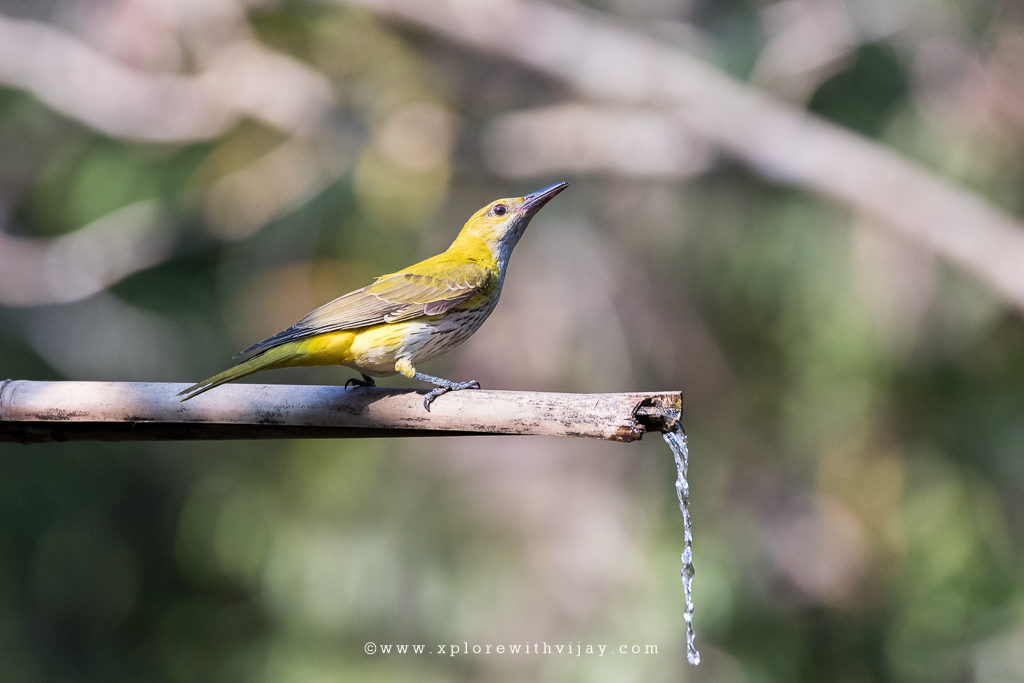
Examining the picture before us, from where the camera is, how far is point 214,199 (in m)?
11.2

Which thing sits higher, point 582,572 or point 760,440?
point 760,440

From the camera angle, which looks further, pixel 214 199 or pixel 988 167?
pixel 214 199

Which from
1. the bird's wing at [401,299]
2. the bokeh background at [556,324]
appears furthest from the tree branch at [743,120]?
the bird's wing at [401,299]

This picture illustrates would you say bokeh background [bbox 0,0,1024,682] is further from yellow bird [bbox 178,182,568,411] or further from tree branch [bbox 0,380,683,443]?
tree branch [bbox 0,380,683,443]

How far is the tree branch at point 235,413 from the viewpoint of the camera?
10.7ft

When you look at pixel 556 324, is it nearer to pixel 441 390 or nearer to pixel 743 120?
pixel 743 120

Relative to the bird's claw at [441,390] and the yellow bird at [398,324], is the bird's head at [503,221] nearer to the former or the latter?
the yellow bird at [398,324]

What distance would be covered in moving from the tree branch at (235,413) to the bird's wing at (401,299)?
402 millimetres

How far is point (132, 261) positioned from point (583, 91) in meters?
5.17

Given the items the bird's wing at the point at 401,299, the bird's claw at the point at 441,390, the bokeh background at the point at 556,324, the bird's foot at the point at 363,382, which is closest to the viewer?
the bird's claw at the point at 441,390

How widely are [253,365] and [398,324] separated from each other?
2.40 feet

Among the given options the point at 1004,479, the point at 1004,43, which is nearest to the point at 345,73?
the point at 1004,43

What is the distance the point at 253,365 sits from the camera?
11.6 ft

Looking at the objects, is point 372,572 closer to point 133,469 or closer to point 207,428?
point 133,469
